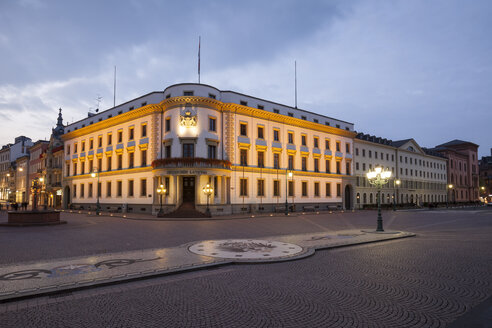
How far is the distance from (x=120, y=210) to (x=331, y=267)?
3893cm

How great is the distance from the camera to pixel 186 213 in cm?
3278

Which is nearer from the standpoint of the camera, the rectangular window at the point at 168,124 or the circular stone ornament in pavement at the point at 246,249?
the circular stone ornament in pavement at the point at 246,249

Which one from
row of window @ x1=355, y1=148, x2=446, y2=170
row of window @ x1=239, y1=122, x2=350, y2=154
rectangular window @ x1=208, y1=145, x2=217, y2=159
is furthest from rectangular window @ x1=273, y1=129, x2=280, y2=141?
row of window @ x1=355, y1=148, x2=446, y2=170

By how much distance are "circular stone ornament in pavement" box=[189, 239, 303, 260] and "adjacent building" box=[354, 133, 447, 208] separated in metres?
47.8

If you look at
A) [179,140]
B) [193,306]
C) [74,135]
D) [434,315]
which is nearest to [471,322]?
A: [434,315]

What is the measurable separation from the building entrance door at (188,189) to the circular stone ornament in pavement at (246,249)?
22778 millimetres

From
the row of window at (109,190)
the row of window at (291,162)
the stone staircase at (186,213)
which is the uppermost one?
the row of window at (291,162)

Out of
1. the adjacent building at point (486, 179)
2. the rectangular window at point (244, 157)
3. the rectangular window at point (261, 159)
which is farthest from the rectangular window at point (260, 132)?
the adjacent building at point (486, 179)

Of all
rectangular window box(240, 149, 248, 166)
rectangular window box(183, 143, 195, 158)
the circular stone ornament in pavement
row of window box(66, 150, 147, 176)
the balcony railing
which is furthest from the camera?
row of window box(66, 150, 147, 176)

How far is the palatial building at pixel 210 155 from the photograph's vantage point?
36375mm

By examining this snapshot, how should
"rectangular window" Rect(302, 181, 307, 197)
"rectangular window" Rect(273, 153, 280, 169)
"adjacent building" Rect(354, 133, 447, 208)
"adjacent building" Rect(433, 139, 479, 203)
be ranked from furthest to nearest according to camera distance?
"adjacent building" Rect(433, 139, 479, 203) → "adjacent building" Rect(354, 133, 447, 208) → "rectangular window" Rect(302, 181, 307, 197) → "rectangular window" Rect(273, 153, 280, 169)

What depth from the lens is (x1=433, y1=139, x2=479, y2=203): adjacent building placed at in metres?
92.9

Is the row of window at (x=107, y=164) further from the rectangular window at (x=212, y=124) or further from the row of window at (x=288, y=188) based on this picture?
the row of window at (x=288, y=188)

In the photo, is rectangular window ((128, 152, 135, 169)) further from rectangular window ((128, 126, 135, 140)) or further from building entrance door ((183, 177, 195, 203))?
building entrance door ((183, 177, 195, 203))
